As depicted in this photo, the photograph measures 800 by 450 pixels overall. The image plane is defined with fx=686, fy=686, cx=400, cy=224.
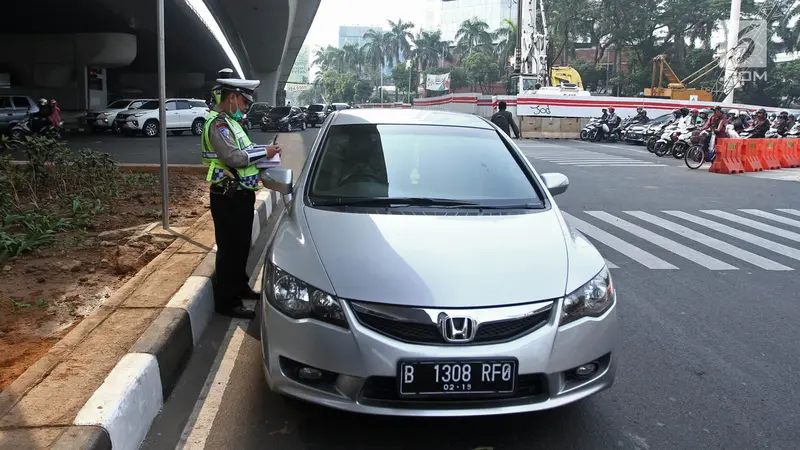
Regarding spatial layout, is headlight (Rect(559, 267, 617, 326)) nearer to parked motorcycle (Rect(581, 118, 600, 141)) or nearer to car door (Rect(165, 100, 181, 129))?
parked motorcycle (Rect(581, 118, 600, 141))

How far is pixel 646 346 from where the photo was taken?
456 cm

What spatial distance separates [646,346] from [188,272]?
3.44 meters

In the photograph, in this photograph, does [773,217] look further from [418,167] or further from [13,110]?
[13,110]

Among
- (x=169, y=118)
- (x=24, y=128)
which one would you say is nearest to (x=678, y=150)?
(x=169, y=118)

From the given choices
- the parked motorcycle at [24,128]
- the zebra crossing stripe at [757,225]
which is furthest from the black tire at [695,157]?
the parked motorcycle at [24,128]

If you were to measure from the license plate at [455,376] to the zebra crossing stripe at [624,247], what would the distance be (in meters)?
4.43

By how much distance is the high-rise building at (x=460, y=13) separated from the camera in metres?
123

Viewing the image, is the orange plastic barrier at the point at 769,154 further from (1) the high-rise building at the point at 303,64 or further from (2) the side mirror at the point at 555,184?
(1) the high-rise building at the point at 303,64

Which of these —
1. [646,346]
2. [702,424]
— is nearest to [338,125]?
[646,346]

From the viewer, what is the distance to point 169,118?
27891 millimetres

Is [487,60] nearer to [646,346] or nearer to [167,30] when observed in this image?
[167,30]

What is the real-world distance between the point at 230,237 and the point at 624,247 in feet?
15.4

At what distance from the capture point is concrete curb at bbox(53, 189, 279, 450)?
2760 mm

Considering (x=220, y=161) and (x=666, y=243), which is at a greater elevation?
(x=220, y=161)
